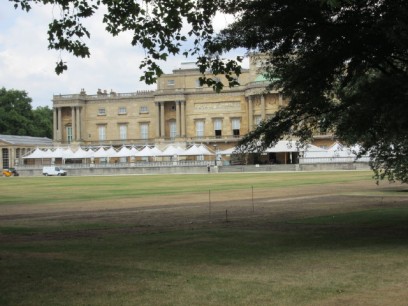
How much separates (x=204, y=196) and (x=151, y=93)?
84.0 meters

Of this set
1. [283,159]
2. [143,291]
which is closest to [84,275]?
[143,291]

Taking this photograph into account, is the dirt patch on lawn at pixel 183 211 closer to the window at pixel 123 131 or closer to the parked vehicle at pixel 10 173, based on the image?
the parked vehicle at pixel 10 173

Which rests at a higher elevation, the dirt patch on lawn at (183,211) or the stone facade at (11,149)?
the stone facade at (11,149)

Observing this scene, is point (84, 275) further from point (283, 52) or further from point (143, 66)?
point (283, 52)

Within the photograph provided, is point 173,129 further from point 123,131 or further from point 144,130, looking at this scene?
point 123,131

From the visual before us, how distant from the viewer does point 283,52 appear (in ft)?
46.8

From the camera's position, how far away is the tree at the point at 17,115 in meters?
132

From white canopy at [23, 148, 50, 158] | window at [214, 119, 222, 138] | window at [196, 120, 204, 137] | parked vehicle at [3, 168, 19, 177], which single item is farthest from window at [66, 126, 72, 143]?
window at [214, 119, 222, 138]

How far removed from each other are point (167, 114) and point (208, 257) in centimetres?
10401

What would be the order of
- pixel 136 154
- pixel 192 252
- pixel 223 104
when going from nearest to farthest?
pixel 192 252, pixel 136 154, pixel 223 104

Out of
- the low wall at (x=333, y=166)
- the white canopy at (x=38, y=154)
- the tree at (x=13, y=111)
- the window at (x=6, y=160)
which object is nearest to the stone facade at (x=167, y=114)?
the window at (x=6, y=160)

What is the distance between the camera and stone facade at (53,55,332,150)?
10994 centimetres

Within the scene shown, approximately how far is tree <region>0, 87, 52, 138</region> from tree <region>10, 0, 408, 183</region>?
124 m

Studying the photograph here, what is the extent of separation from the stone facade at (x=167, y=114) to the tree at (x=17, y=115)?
18.0 meters
